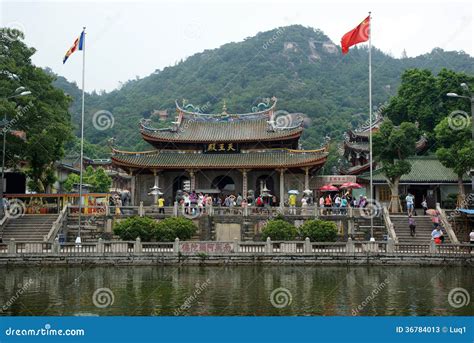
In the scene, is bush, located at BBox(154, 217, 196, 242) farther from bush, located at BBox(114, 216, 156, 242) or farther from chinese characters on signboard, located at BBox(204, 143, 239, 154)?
chinese characters on signboard, located at BBox(204, 143, 239, 154)

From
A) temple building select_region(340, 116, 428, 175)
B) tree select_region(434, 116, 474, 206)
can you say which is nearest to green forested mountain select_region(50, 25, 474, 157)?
temple building select_region(340, 116, 428, 175)

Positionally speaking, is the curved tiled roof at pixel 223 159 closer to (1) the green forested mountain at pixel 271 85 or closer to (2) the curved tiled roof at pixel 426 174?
(2) the curved tiled roof at pixel 426 174

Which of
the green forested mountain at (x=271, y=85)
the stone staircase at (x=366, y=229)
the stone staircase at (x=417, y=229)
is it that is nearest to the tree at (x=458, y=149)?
the stone staircase at (x=417, y=229)

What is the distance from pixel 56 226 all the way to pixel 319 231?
1530 centimetres

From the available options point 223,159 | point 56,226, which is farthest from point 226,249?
point 223,159

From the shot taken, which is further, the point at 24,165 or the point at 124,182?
the point at 124,182

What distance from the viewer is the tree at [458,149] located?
1204 inches

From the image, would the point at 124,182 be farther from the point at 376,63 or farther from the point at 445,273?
the point at 376,63

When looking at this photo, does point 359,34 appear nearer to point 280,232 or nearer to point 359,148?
point 280,232

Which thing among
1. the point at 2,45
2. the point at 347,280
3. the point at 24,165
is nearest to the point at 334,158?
the point at 24,165

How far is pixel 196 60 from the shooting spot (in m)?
141

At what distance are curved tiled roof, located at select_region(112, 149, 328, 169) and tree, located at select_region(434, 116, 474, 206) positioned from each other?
862 centimetres

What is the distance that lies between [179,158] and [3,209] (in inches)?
550

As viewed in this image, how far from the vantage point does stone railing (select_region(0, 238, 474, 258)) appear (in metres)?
25.0
